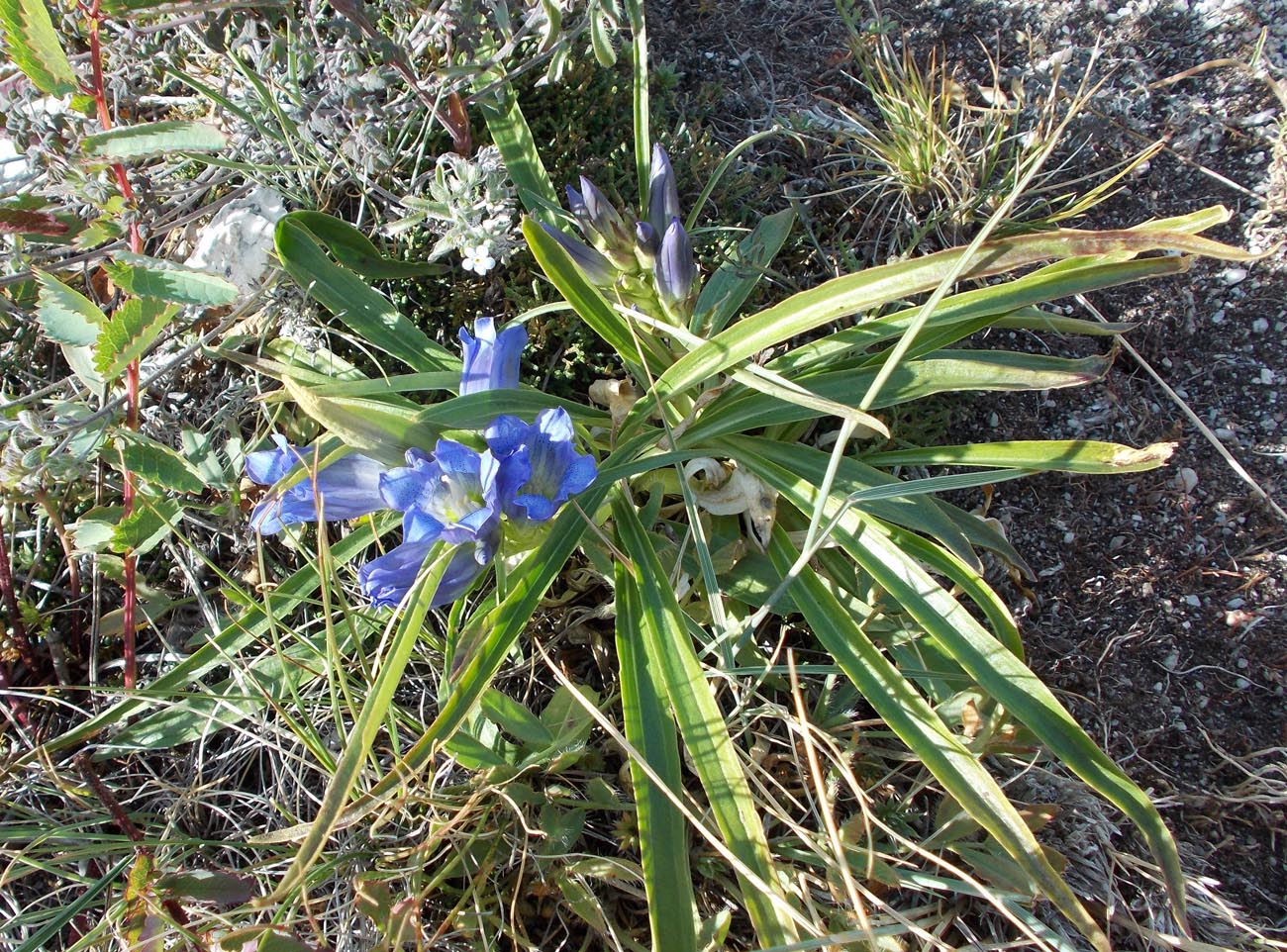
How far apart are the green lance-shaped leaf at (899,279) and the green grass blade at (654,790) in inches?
16.1

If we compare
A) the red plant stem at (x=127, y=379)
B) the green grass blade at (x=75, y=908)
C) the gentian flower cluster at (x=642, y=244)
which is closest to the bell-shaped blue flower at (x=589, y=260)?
the gentian flower cluster at (x=642, y=244)

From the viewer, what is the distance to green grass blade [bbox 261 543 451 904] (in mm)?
1091

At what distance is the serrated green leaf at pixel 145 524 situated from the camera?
165 centimetres

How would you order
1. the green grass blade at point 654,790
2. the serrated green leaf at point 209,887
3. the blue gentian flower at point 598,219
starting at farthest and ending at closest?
1. the blue gentian flower at point 598,219
2. the serrated green leaf at point 209,887
3. the green grass blade at point 654,790

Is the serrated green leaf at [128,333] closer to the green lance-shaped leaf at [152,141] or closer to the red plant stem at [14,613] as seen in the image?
the green lance-shaped leaf at [152,141]

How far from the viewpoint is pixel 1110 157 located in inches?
89.1

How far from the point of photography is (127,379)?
5.56 ft

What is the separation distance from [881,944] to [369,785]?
0.92 m

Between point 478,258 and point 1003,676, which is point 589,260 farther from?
point 1003,676

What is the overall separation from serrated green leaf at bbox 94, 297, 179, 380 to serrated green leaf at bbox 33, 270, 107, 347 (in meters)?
0.08

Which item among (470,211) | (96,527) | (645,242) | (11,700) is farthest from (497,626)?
(11,700)

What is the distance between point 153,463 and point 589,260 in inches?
33.8

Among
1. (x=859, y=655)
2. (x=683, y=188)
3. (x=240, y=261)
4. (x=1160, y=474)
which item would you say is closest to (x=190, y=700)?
(x=240, y=261)

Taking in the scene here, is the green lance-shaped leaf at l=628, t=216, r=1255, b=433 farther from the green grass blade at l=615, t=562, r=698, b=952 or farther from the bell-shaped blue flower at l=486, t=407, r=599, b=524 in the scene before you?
the green grass blade at l=615, t=562, r=698, b=952
